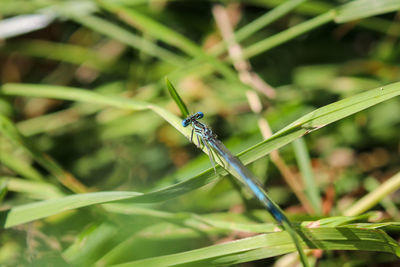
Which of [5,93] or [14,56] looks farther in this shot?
[14,56]

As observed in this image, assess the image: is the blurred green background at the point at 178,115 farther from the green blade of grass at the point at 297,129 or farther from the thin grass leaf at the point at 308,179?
the green blade of grass at the point at 297,129

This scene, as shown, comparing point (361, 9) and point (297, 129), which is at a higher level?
point (361, 9)

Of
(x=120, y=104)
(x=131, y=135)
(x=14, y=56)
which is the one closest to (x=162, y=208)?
(x=120, y=104)

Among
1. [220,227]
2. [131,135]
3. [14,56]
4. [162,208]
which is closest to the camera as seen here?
[220,227]

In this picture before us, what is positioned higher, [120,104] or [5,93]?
[5,93]

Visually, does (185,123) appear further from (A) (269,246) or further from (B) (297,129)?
(A) (269,246)

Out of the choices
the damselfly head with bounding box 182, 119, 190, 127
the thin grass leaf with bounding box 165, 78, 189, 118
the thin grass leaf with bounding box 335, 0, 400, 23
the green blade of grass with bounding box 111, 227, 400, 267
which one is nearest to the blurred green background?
the thin grass leaf with bounding box 335, 0, 400, 23

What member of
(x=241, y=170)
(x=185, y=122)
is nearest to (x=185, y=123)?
(x=185, y=122)

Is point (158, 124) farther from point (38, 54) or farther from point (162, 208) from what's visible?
point (38, 54)
